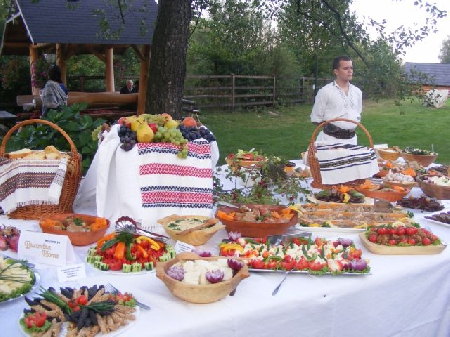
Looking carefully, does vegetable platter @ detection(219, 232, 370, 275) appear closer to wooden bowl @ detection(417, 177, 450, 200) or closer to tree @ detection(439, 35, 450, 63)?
wooden bowl @ detection(417, 177, 450, 200)

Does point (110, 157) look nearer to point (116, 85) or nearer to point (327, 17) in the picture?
point (327, 17)

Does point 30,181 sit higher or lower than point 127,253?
higher

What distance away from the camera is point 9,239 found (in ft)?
7.80

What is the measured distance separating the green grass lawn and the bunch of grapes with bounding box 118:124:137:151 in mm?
5393

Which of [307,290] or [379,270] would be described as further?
[379,270]

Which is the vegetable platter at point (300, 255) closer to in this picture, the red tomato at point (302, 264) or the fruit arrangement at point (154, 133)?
the red tomato at point (302, 264)

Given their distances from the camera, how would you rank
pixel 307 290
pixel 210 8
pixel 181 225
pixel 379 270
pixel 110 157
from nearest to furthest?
pixel 307 290 < pixel 379 270 < pixel 181 225 < pixel 110 157 < pixel 210 8

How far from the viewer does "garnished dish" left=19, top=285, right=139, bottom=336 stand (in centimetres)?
158

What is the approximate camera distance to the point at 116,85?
47.0 feet

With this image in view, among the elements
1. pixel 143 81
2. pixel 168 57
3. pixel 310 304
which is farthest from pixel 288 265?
pixel 143 81

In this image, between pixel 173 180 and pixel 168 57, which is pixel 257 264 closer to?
pixel 173 180

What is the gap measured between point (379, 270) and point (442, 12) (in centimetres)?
517

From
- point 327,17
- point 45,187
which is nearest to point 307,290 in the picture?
point 45,187

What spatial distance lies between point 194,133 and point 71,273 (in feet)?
3.94
